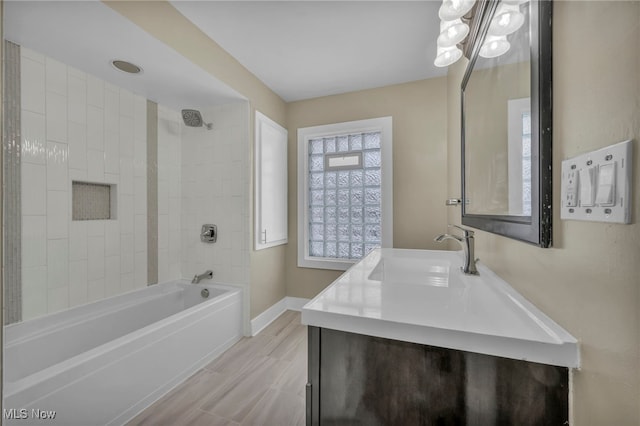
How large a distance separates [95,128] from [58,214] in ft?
2.28

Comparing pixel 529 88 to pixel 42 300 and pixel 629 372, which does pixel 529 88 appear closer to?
pixel 629 372

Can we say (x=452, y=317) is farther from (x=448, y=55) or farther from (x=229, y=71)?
(x=229, y=71)

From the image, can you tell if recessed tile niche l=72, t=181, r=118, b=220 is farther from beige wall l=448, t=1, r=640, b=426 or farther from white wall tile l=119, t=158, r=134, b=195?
beige wall l=448, t=1, r=640, b=426

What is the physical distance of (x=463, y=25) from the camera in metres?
1.12

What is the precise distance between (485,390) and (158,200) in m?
2.69

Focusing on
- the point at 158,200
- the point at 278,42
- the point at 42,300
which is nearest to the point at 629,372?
the point at 278,42

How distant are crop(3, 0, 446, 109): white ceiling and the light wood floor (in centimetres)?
214

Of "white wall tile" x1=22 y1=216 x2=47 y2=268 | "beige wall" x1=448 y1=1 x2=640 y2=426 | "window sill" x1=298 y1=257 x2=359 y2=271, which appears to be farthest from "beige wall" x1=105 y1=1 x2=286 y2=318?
"beige wall" x1=448 y1=1 x2=640 y2=426

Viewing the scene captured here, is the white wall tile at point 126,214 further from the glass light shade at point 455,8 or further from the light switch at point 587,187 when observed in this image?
the light switch at point 587,187

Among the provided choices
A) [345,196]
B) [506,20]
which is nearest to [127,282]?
[345,196]

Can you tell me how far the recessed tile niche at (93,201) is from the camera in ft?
5.95

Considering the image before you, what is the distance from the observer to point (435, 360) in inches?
24.6

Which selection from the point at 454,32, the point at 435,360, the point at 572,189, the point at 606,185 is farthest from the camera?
the point at 454,32

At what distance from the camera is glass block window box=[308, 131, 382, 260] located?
2.63 metres
